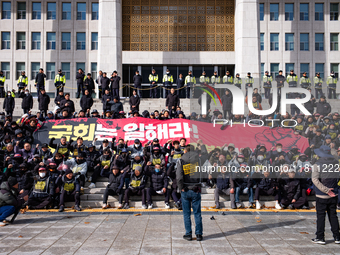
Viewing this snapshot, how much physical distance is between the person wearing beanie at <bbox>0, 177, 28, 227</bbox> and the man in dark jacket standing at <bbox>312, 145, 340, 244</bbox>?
7.43 m

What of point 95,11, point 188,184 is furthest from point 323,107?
point 95,11

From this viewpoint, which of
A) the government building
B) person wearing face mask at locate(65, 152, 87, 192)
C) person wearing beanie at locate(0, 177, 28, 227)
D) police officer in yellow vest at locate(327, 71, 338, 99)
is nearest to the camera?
person wearing beanie at locate(0, 177, 28, 227)

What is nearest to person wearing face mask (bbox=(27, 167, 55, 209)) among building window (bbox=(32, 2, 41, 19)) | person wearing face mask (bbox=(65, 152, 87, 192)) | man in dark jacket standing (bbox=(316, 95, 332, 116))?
person wearing face mask (bbox=(65, 152, 87, 192))

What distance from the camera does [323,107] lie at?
12.3 m

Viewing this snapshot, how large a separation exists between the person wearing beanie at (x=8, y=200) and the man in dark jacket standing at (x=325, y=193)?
7.43 meters

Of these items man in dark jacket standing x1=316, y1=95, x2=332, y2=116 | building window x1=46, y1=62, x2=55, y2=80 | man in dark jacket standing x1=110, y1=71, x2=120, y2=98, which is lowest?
man in dark jacket standing x1=316, y1=95, x2=332, y2=116

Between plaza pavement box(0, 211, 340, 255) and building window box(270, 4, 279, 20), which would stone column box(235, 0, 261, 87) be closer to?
building window box(270, 4, 279, 20)

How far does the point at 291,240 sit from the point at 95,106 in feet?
56.5

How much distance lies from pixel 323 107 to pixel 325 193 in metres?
5.69

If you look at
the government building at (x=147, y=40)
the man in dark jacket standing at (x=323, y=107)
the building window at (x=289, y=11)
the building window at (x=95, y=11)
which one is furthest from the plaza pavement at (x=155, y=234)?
the building window at (x=289, y=11)

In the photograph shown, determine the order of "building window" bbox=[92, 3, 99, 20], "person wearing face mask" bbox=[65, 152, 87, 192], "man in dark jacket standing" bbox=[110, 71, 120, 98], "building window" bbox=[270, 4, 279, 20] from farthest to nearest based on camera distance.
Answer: "building window" bbox=[270, 4, 279, 20]
"building window" bbox=[92, 3, 99, 20]
"man in dark jacket standing" bbox=[110, 71, 120, 98]
"person wearing face mask" bbox=[65, 152, 87, 192]

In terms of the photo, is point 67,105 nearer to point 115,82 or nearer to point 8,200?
point 115,82

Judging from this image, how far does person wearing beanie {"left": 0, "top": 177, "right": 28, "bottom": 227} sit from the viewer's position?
359 inches

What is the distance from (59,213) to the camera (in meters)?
10.6
